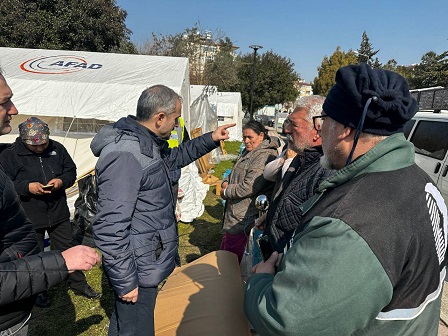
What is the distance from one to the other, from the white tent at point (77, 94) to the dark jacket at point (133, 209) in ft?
13.1

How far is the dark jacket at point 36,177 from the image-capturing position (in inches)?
131

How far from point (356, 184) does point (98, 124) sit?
5.96 m

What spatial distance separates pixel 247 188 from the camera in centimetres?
320

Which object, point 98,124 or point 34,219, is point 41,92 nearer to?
point 98,124

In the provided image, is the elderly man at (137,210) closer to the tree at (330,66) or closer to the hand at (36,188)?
the hand at (36,188)

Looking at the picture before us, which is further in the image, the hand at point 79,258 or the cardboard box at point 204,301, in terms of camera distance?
the cardboard box at point 204,301

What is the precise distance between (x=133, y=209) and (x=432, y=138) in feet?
18.7

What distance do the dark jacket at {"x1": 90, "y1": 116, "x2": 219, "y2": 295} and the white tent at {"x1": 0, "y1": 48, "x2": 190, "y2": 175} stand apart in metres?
4.01

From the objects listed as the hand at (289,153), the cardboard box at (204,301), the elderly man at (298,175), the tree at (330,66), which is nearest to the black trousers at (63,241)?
the cardboard box at (204,301)

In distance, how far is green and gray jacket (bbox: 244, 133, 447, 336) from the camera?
33.6 inches

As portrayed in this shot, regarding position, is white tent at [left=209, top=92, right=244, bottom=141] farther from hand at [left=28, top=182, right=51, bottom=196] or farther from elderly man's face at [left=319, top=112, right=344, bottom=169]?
elderly man's face at [left=319, top=112, right=344, bottom=169]

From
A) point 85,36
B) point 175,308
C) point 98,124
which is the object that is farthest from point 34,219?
point 85,36

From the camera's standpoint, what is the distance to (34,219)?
10.9 feet

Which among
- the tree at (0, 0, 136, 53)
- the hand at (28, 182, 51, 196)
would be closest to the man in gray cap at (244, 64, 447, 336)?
the hand at (28, 182, 51, 196)
